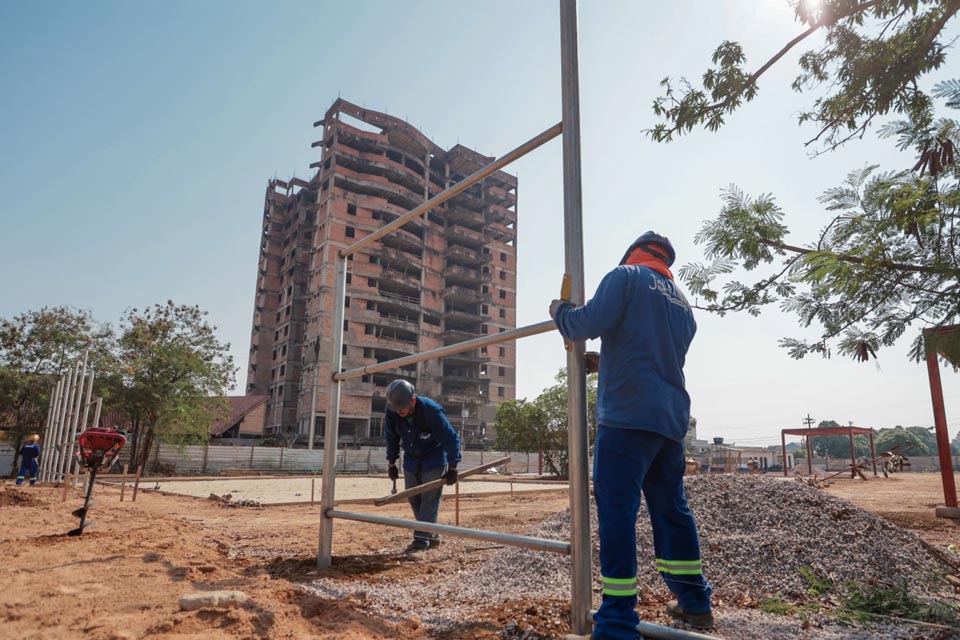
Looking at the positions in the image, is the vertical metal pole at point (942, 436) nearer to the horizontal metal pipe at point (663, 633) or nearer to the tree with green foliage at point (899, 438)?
the horizontal metal pipe at point (663, 633)

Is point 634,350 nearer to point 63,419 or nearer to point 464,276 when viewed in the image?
point 63,419

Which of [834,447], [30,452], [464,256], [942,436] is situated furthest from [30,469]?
[834,447]

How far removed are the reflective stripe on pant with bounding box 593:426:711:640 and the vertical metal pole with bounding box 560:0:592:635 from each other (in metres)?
0.07

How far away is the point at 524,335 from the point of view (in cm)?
235

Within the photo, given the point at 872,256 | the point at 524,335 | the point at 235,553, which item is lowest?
the point at 235,553

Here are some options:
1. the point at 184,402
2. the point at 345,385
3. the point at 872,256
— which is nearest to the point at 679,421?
the point at 872,256

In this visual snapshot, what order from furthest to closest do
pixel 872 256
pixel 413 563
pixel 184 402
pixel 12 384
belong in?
1. pixel 184 402
2. pixel 12 384
3. pixel 413 563
4. pixel 872 256

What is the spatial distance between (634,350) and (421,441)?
3.25 m

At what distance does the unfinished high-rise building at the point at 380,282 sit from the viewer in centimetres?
4559

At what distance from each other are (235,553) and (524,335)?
3.29 meters

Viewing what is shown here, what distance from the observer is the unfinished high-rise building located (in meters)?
45.6

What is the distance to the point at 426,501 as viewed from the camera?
482 centimetres

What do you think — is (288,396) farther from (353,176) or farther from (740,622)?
(740,622)

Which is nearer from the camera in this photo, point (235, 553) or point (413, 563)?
point (413, 563)
